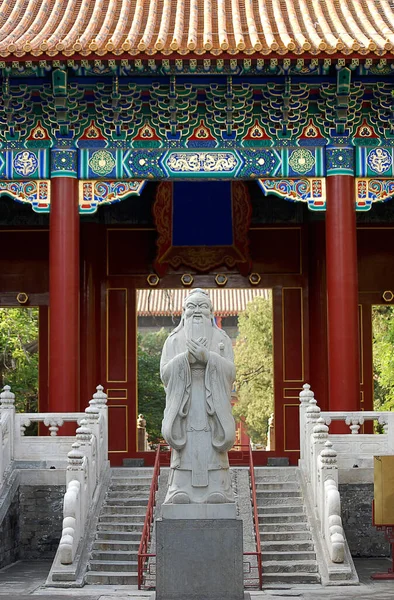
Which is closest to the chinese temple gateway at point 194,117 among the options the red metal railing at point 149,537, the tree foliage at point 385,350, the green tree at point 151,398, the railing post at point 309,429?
the railing post at point 309,429

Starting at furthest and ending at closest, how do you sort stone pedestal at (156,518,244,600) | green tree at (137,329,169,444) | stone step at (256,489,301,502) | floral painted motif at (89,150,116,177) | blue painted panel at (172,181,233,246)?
green tree at (137,329,169,444)
blue painted panel at (172,181,233,246)
floral painted motif at (89,150,116,177)
stone step at (256,489,301,502)
stone pedestal at (156,518,244,600)

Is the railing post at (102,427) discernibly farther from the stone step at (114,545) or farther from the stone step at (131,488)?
the stone step at (114,545)

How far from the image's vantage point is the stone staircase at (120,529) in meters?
12.2

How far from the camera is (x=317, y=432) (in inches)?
530

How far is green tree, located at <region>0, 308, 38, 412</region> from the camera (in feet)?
80.4

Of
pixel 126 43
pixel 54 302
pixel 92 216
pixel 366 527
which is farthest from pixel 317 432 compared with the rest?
pixel 92 216

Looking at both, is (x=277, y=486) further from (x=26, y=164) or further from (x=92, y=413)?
(x=26, y=164)

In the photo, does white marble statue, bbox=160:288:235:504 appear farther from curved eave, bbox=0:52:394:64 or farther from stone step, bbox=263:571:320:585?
curved eave, bbox=0:52:394:64

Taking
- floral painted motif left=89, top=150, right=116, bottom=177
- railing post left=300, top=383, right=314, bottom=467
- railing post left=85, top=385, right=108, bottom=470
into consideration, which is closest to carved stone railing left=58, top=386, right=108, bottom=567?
railing post left=85, top=385, right=108, bottom=470

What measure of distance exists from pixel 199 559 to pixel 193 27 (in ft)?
28.3

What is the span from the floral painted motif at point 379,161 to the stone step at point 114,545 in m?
6.36

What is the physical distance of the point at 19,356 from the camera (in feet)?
81.5

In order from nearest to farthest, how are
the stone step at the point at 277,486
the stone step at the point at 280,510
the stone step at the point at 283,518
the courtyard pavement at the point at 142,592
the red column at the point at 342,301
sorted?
the courtyard pavement at the point at 142,592
the stone step at the point at 283,518
the stone step at the point at 280,510
the stone step at the point at 277,486
the red column at the point at 342,301

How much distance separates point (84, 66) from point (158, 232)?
160 inches
